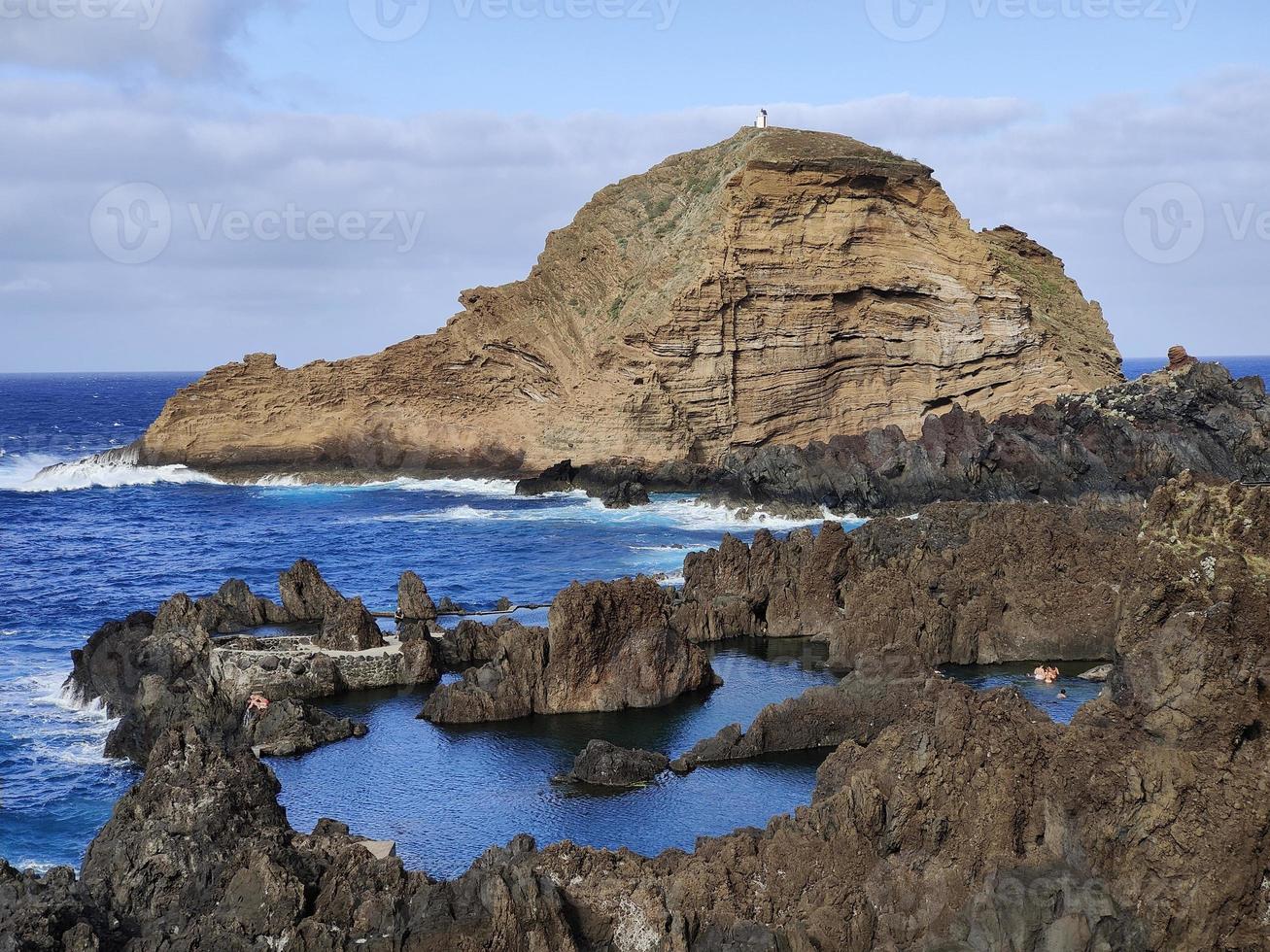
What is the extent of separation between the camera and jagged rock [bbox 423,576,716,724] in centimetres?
3631

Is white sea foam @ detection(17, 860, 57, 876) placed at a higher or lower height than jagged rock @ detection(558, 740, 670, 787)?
lower

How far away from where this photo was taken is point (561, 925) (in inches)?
762

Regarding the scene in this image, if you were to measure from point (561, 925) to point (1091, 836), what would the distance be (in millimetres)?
8269

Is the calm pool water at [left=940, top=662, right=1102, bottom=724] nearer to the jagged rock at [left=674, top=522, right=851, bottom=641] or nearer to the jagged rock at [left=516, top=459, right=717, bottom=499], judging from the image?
the jagged rock at [left=674, top=522, right=851, bottom=641]

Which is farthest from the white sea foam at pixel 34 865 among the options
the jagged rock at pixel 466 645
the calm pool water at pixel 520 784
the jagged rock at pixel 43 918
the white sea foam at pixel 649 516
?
the white sea foam at pixel 649 516

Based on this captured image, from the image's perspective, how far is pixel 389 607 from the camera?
50.4 metres

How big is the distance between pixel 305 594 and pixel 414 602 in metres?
4.69

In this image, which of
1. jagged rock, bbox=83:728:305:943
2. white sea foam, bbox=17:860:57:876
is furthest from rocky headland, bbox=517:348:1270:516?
jagged rock, bbox=83:728:305:943

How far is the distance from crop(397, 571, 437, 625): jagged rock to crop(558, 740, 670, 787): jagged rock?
52.1ft

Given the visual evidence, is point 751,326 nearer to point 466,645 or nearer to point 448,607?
point 448,607

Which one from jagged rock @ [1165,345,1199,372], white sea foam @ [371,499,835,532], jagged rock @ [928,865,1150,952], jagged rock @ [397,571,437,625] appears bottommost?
jagged rock @ [928,865,1150,952]

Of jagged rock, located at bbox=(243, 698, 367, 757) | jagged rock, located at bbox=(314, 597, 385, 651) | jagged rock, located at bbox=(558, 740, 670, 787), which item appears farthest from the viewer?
jagged rock, located at bbox=(314, 597, 385, 651)

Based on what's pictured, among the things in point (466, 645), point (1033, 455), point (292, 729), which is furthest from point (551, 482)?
point (292, 729)

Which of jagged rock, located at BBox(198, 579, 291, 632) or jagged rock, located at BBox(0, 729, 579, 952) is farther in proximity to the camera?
jagged rock, located at BBox(198, 579, 291, 632)
